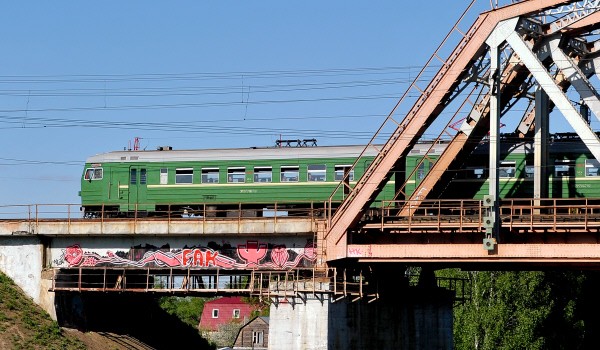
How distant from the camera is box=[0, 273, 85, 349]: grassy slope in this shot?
1854 inches

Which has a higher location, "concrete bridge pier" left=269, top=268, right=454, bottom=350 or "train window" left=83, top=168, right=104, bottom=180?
"train window" left=83, top=168, right=104, bottom=180

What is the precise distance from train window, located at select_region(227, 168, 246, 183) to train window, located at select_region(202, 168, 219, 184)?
0.68 m

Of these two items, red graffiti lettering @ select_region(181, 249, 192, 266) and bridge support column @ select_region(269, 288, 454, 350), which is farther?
red graffiti lettering @ select_region(181, 249, 192, 266)

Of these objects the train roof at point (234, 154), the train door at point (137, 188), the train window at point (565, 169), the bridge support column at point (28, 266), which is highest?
the train roof at point (234, 154)

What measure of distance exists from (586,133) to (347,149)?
1433cm

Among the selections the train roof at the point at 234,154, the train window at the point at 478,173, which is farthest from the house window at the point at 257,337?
the train window at the point at 478,173

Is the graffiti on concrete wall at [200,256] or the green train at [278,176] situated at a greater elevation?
the green train at [278,176]

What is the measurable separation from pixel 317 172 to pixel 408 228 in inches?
410

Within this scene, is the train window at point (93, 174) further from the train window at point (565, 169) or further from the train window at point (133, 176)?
the train window at point (565, 169)

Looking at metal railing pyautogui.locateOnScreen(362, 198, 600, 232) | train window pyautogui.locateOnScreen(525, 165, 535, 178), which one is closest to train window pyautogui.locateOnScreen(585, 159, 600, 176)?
metal railing pyautogui.locateOnScreen(362, 198, 600, 232)

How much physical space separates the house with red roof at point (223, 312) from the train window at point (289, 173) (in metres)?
85.0

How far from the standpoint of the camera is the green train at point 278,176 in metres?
48.6

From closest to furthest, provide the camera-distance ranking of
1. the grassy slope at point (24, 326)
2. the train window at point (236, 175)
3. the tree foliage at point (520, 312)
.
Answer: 1. the grassy slope at point (24, 326)
2. the train window at point (236, 175)
3. the tree foliage at point (520, 312)

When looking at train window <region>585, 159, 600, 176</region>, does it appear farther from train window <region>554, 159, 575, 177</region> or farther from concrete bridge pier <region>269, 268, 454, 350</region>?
concrete bridge pier <region>269, 268, 454, 350</region>
